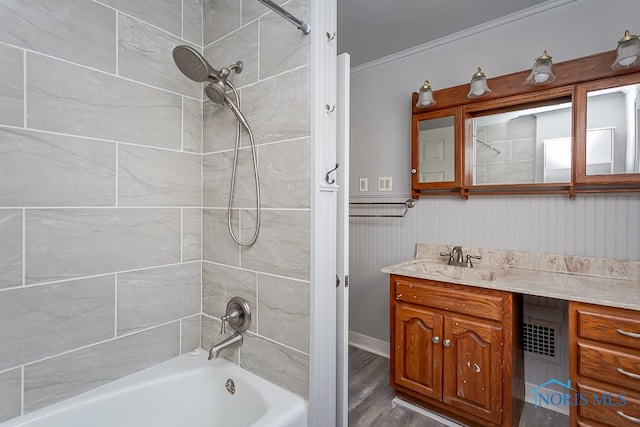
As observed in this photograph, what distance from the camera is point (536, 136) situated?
185 cm

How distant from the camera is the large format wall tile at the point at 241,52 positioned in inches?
50.1

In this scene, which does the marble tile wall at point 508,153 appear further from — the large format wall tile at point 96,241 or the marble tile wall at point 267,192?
the large format wall tile at point 96,241

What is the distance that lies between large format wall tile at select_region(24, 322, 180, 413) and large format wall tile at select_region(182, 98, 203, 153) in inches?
35.3

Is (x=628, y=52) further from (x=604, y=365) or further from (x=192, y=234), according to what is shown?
(x=192, y=234)

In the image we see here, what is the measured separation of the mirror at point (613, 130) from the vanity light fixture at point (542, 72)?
0.72ft

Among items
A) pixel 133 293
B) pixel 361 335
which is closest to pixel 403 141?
pixel 361 335

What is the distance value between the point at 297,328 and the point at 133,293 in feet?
2.48

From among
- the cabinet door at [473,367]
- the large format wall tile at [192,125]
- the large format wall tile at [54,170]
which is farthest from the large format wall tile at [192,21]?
the cabinet door at [473,367]

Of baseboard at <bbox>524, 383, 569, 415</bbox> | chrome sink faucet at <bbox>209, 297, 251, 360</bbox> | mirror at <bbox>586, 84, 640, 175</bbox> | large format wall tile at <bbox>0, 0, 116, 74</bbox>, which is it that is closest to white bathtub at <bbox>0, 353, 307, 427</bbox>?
chrome sink faucet at <bbox>209, 297, 251, 360</bbox>

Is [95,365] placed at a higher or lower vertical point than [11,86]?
lower

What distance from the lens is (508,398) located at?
1.50m

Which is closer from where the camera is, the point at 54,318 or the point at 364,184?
the point at 54,318

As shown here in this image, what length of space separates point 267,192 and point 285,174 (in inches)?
4.9

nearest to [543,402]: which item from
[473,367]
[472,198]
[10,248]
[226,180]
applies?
[473,367]
